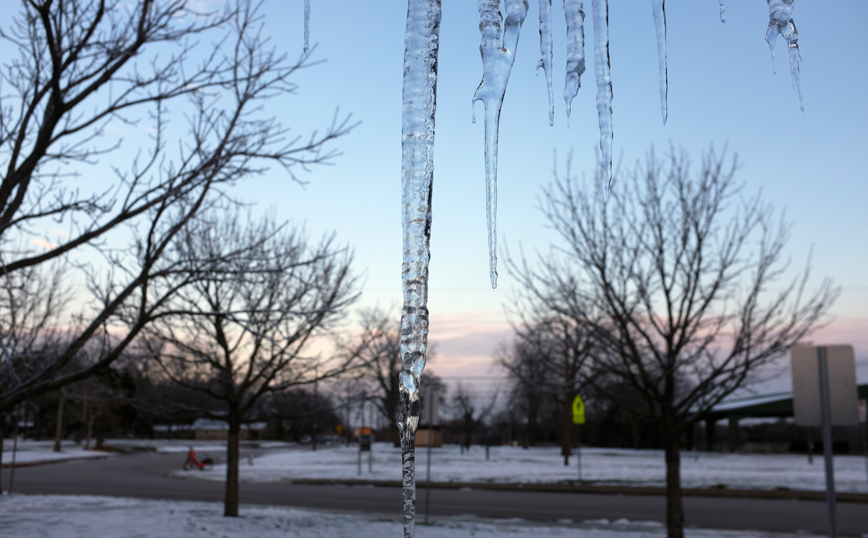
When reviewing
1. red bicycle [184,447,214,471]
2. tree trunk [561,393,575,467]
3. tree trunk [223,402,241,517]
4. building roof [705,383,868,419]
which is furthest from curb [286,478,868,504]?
building roof [705,383,868,419]

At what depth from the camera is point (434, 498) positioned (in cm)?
1811

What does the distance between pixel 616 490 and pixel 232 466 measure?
478 inches

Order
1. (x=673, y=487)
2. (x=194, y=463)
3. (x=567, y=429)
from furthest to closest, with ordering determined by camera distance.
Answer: (x=567, y=429), (x=194, y=463), (x=673, y=487)

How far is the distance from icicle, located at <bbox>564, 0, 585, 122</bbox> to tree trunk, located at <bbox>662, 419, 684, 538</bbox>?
7.74 metres

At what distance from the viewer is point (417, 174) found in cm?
224

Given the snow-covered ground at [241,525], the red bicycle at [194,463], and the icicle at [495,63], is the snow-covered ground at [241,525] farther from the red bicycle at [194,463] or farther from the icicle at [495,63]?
the red bicycle at [194,463]

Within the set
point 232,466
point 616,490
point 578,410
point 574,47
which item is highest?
point 574,47

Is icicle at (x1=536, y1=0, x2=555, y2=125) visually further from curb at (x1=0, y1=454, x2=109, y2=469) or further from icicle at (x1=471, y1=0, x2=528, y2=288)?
curb at (x1=0, y1=454, x2=109, y2=469)

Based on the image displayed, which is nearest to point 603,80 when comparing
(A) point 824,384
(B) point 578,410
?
(A) point 824,384

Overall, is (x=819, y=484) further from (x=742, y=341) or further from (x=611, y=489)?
(x=742, y=341)

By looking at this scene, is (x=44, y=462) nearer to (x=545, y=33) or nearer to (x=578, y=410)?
(x=578, y=410)

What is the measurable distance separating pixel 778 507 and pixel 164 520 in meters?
13.4

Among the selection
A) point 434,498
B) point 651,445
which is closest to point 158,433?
point 651,445

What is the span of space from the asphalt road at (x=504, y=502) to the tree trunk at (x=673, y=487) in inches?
181
